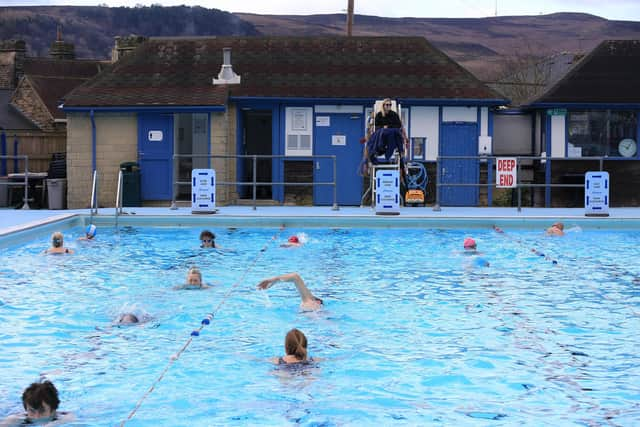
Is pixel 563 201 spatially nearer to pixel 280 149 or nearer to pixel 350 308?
pixel 280 149

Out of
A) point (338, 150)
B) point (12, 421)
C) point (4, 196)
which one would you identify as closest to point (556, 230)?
point (338, 150)

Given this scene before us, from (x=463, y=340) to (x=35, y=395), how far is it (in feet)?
15.0

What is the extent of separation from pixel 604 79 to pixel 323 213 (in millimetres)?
8154

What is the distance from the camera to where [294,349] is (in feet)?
26.9

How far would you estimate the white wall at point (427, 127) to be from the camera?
2291 centimetres

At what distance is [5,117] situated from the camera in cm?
3297

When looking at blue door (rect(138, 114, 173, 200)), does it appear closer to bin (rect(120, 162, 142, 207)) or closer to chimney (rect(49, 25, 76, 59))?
bin (rect(120, 162, 142, 207))

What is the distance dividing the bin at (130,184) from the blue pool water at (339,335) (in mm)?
5740

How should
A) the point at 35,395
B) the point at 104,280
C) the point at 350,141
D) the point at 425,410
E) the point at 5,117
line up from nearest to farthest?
the point at 35,395, the point at 425,410, the point at 104,280, the point at 350,141, the point at 5,117

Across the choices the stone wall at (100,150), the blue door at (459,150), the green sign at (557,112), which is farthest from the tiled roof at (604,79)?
the stone wall at (100,150)

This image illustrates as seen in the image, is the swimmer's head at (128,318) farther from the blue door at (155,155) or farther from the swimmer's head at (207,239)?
the blue door at (155,155)

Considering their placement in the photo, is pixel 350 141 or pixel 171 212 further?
pixel 350 141

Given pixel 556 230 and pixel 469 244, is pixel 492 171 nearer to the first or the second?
pixel 556 230

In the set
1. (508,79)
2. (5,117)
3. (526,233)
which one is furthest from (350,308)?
(508,79)
